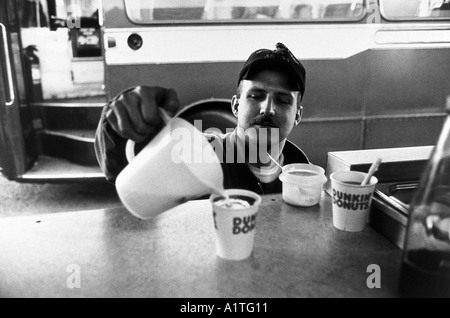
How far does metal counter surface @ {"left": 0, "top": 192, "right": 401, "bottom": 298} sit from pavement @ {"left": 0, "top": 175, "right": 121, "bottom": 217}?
2.33 m

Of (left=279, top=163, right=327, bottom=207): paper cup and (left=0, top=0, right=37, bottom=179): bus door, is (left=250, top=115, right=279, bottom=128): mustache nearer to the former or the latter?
(left=279, top=163, right=327, bottom=207): paper cup

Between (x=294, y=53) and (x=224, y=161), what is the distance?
1.45 metres

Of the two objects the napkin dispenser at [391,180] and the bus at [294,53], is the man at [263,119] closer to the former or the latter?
the napkin dispenser at [391,180]

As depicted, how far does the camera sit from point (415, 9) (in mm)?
3154

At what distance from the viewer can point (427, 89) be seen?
327cm

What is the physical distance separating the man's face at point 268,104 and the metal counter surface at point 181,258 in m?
0.51

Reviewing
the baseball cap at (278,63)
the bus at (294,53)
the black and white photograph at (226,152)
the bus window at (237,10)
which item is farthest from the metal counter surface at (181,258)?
the bus window at (237,10)

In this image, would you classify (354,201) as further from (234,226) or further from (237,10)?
(237,10)

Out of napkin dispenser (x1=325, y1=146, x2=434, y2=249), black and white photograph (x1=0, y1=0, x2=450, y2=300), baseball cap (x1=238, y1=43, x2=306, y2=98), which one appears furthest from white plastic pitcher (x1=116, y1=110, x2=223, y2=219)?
baseball cap (x1=238, y1=43, x2=306, y2=98)

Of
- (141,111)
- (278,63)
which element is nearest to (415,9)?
(278,63)

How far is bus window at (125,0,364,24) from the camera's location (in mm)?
2852

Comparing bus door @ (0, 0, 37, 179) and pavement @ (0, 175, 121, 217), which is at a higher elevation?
bus door @ (0, 0, 37, 179)
